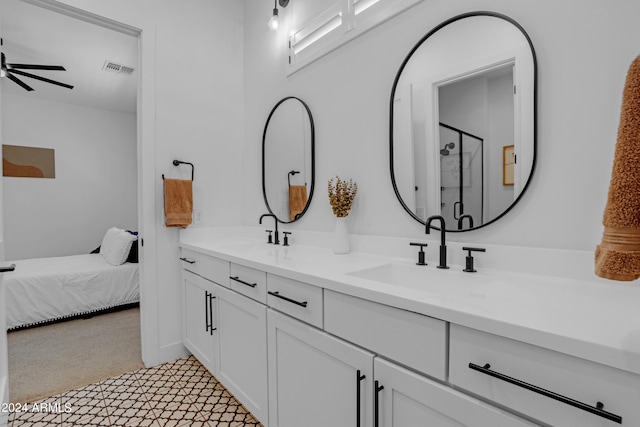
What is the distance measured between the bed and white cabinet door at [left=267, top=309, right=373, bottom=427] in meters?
2.78

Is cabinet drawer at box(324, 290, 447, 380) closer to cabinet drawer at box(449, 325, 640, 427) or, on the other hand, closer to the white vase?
cabinet drawer at box(449, 325, 640, 427)

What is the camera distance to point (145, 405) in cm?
176

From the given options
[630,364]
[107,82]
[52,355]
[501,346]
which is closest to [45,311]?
[52,355]

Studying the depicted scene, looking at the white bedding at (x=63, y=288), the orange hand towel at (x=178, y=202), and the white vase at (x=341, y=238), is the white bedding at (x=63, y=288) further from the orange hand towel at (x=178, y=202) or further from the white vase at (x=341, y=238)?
the white vase at (x=341, y=238)

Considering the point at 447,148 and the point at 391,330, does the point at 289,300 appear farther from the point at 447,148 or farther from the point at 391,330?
the point at 447,148

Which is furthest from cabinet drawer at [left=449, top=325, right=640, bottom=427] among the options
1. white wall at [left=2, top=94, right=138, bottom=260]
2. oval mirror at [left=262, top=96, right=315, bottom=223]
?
white wall at [left=2, top=94, right=138, bottom=260]

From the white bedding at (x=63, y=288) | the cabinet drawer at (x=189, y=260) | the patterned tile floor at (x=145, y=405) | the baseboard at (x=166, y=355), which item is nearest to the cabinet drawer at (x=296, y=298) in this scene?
the patterned tile floor at (x=145, y=405)

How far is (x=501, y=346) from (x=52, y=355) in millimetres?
3093

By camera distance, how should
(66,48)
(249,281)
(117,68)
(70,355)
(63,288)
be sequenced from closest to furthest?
(249,281) → (70,355) → (63,288) → (66,48) → (117,68)

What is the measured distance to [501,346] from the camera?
687 millimetres

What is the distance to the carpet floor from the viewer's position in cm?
199

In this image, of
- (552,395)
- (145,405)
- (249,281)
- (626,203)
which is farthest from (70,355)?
(626,203)

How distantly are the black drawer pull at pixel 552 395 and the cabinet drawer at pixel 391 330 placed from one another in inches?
4.0

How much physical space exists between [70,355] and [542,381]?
9.99 ft
